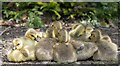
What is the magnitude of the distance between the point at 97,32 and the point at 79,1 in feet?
6.12

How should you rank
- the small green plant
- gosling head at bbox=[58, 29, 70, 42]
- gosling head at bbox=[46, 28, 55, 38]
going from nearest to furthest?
1. gosling head at bbox=[58, 29, 70, 42]
2. gosling head at bbox=[46, 28, 55, 38]
3. the small green plant

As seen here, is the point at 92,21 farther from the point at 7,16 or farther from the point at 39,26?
the point at 7,16

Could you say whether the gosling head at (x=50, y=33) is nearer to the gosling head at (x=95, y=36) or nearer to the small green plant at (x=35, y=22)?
the gosling head at (x=95, y=36)

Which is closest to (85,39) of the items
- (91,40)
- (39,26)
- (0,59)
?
(91,40)

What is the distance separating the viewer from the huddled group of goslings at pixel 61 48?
2961 mm

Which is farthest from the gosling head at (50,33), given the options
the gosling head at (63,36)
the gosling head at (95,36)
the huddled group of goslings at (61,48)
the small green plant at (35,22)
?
the small green plant at (35,22)

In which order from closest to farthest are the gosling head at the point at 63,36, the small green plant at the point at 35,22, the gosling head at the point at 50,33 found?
1. the gosling head at the point at 63,36
2. the gosling head at the point at 50,33
3. the small green plant at the point at 35,22

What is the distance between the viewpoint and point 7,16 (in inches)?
181

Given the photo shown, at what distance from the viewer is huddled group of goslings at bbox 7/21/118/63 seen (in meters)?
2.96

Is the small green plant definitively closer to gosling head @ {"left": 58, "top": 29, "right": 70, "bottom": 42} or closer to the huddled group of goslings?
the huddled group of goslings

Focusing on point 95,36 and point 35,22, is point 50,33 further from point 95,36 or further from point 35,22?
point 35,22

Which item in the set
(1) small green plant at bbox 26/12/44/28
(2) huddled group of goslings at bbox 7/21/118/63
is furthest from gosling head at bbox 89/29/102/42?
(1) small green plant at bbox 26/12/44/28

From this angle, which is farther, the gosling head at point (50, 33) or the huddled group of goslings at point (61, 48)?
the gosling head at point (50, 33)

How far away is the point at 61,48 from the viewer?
9.72 ft
